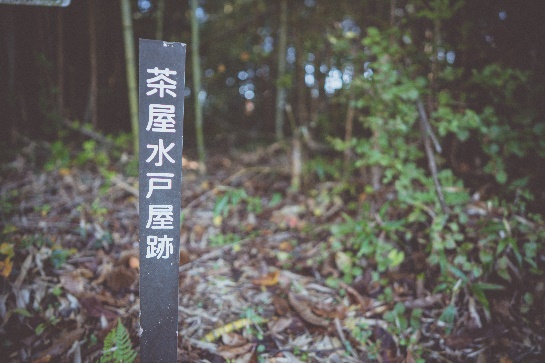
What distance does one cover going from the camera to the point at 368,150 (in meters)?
3.07

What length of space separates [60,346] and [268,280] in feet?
5.33

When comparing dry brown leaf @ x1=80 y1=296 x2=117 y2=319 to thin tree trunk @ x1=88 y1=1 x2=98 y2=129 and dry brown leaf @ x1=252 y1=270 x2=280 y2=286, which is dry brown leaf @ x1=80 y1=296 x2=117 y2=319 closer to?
dry brown leaf @ x1=252 y1=270 x2=280 y2=286

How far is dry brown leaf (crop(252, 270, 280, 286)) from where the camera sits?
2896mm

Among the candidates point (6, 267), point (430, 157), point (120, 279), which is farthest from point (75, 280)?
point (430, 157)

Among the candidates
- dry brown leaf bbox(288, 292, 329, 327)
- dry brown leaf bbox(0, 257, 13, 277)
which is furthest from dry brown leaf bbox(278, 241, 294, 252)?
dry brown leaf bbox(0, 257, 13, 277)

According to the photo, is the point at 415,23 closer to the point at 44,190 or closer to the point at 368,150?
the point at 368,150

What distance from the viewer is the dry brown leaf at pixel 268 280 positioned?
2.90 m

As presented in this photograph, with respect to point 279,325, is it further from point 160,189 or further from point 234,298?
point 160,189

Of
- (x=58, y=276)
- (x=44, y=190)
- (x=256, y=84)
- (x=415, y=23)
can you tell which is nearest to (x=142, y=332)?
(x=58, y=276)

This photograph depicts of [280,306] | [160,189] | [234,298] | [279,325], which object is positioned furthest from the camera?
[234,298]

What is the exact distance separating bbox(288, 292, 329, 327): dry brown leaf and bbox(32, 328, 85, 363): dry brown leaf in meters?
1.56

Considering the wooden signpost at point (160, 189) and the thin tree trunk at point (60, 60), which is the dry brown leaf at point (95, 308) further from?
the thin tree trunk at point (60, 60)

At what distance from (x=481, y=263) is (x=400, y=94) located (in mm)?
1604

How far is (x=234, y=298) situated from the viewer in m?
2.72
